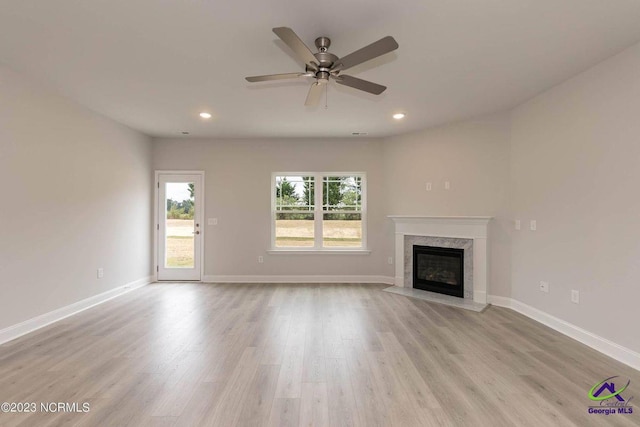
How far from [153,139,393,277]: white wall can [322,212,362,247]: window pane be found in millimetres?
296

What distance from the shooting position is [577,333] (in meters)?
3.06

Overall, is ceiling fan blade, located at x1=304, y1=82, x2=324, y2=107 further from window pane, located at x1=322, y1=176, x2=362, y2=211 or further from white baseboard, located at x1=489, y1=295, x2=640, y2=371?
white baseboard, located at x1=489, y1=295, x2=640, y2=371

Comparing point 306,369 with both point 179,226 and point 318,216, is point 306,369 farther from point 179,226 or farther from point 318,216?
point 179,226

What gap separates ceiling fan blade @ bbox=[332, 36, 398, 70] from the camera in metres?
1.88

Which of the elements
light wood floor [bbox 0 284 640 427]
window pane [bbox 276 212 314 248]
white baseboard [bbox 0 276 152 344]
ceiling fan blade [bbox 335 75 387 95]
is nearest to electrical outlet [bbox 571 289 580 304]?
light wood floor [bbox 0 284 640 427]

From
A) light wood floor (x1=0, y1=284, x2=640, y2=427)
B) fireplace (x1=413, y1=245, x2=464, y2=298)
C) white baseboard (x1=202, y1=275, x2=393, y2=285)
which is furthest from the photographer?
white baseboard (x1=202, y1=275, x2=393, y2=285)

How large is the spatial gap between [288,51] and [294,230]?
3602 millimetres

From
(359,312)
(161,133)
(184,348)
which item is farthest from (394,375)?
(161,133)

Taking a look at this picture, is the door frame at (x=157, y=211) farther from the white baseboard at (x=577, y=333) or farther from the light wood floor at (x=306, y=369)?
the white baseboard at (x=577, y=333)

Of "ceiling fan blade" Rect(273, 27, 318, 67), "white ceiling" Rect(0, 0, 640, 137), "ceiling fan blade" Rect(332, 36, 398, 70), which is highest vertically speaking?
"white ceiling" Rect(0, 0, 640, 137)

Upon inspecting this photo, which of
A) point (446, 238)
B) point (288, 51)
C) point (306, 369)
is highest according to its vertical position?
point (288, 51)

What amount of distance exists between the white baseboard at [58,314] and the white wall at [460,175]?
15.6 ft

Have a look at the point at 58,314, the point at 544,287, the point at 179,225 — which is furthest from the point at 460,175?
the point at 58,314

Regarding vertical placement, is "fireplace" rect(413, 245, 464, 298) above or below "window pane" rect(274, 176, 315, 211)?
below
